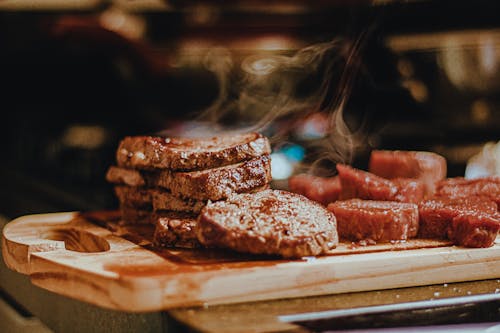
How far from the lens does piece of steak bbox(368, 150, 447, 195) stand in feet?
10.2

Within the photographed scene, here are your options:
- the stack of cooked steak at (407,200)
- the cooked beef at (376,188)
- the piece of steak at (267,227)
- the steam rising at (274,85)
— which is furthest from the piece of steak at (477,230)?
the steam rising at (274,85)

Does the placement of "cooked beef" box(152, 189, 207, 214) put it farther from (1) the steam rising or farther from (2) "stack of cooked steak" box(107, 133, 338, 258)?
(1) the steam rising

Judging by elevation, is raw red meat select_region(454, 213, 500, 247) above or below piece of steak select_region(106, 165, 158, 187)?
below

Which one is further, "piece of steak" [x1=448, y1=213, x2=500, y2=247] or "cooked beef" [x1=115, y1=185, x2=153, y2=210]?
"cooked beef" [x1=115, y1=185, x2=153, y2=210]

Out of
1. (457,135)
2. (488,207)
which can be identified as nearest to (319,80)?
(457,135)

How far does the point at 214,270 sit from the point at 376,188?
1.06 m

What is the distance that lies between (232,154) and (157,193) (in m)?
0.37

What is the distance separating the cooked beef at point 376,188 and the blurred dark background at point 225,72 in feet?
9.25

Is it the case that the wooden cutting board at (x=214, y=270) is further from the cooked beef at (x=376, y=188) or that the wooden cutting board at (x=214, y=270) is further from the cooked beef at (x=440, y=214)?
the cooked beef at (x=376, y=188)

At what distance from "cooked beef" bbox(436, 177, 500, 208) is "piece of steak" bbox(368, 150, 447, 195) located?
7cm

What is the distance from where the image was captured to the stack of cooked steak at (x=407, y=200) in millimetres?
2502

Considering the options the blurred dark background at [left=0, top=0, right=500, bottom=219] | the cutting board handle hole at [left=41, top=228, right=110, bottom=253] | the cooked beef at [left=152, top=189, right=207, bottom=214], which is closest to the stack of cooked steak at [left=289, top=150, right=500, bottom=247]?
the cooked beef at [left=152, top=189, right=207, bottom=214]

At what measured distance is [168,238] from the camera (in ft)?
7.99

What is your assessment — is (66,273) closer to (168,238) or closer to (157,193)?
(168,238)
